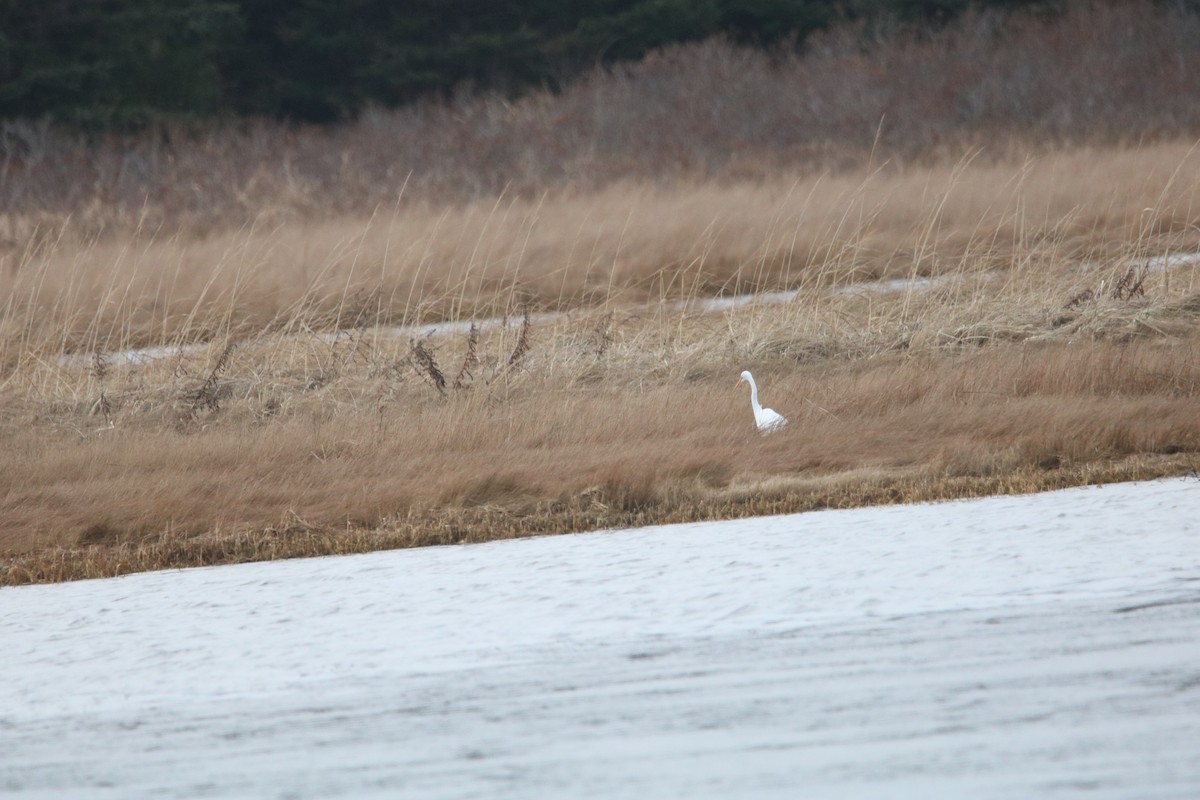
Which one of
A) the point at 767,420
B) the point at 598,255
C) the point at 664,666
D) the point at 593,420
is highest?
the point at 664,666

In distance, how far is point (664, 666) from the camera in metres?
4.09

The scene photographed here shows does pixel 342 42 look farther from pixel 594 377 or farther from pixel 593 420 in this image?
pixel 593 420

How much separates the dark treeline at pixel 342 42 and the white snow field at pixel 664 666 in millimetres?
23613

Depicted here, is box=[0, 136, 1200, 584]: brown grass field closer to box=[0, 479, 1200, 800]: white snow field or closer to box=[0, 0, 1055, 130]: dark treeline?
box=[0, 479, 1200, 800]: white snow field

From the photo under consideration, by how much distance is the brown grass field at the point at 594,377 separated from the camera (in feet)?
21.3

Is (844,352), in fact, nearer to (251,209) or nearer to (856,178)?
(856,178)

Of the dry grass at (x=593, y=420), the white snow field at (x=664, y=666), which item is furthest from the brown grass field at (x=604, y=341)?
the white snow field at (x=664, y=666)

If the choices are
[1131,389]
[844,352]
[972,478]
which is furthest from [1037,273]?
[972,478]

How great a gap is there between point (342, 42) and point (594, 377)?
23.6 meters

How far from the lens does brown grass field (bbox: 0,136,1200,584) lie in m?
6.50

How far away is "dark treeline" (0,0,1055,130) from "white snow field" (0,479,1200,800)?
23.6 meters

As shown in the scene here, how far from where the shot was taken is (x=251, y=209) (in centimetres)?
1909

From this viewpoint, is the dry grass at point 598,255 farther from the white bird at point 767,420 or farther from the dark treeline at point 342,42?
the dark treeline at point 342,42

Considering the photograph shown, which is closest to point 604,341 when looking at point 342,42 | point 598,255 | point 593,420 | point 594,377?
point 594,377
